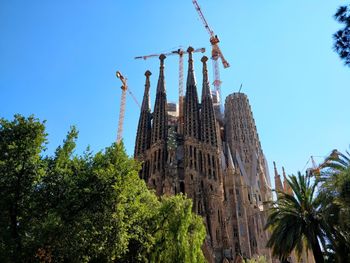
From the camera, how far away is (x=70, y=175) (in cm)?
1820

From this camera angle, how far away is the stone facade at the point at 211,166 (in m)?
46.4

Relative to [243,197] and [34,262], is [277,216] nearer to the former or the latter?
[34,262]

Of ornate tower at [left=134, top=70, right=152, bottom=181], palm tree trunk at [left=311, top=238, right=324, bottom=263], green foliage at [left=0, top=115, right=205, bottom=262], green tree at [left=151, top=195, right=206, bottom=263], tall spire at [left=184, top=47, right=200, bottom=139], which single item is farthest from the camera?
ornate tower at [left=134, top=70, right=152, bottom=181]

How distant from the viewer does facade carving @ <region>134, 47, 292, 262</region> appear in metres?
46.4

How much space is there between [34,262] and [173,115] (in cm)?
5399

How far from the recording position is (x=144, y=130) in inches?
2317

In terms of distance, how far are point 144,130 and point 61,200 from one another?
41987mm

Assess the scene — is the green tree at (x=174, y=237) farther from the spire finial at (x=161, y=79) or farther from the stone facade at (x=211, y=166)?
the spire finial at (x=161, y=79)

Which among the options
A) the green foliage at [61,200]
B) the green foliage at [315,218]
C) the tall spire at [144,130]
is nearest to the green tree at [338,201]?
the green foliage at [315,218]

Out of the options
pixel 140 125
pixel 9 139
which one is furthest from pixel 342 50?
pixel 140 125

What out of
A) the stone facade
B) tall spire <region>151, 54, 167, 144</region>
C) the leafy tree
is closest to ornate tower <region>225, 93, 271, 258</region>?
the stone facade

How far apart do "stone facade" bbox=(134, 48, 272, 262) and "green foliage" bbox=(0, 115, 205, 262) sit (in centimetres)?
2572

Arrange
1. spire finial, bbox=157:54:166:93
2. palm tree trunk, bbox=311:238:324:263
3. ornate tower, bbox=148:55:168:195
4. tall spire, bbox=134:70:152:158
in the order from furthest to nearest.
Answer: spire finial, bbox=157:54:166:93 → tall spire, bbox=134:70:152:158 → ornate tower, bbox=148:55:168:195 → palm tree trunk, bbox=311:238:324:263

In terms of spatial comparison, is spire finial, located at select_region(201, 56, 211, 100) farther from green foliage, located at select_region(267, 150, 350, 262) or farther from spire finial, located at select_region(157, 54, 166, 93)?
green foliage, located at select_region(267, 150, 350, 262)
